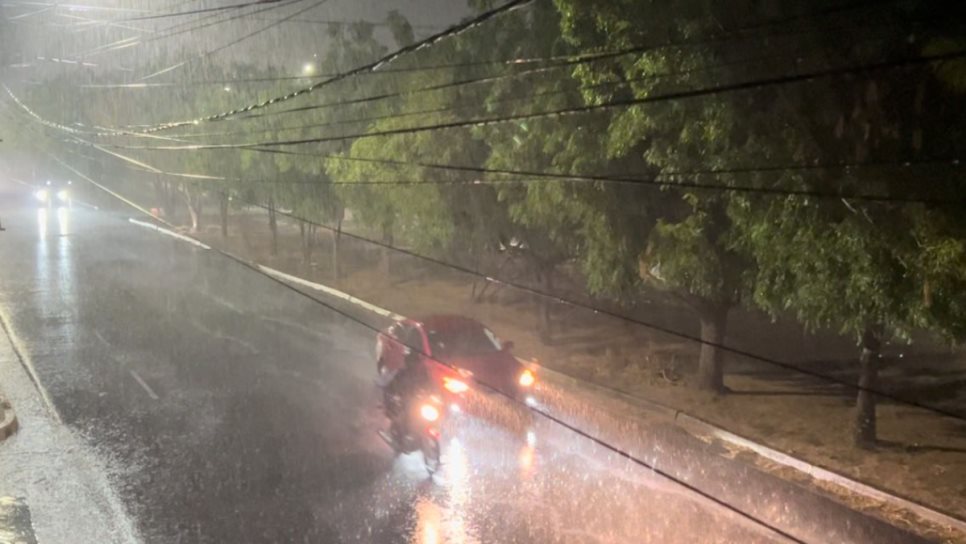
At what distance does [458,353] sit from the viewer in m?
12.8

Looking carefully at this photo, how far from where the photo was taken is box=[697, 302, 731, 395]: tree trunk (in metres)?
14.2

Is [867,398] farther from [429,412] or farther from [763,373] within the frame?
[429,412]

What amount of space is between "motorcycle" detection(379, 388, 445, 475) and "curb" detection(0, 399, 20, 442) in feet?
18.1

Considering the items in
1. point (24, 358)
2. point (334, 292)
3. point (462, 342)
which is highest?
point (462, 342)

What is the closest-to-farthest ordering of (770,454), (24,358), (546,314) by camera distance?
(770,454), (24,358), (546,314)

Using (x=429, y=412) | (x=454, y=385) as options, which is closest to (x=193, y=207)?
(x=454, y=385)

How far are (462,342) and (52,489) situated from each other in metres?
6.05

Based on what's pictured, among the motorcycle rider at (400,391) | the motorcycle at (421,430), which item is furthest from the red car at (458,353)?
the motorcycle at (421,430)

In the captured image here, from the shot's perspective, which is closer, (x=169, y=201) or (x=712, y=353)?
(x=712, y=353)

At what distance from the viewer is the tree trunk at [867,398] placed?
1085 centimetres

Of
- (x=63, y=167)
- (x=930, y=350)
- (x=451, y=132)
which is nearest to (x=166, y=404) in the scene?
(x=451, y=132)

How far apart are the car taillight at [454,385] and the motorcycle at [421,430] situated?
119 cm

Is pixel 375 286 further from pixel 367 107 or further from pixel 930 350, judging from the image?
pixel 930 350

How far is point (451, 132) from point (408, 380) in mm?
9002
